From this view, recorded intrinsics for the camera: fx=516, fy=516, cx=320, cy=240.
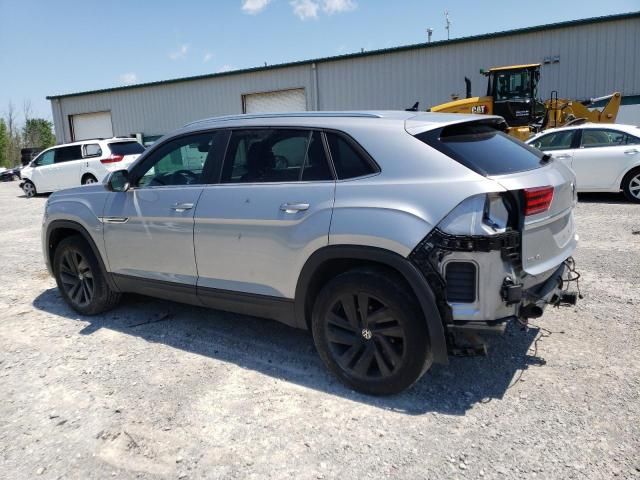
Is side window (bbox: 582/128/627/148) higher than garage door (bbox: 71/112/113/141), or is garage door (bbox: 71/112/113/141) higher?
garage door (bbox: 71/112/113/141)

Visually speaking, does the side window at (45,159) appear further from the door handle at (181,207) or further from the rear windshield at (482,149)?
the rear windshield at (482,149)

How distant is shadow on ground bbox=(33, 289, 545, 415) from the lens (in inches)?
128

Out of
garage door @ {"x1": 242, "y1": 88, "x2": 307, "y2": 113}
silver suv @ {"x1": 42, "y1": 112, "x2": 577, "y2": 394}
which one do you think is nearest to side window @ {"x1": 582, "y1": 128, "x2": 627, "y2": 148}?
silver suv @ {"x1": 42, "y1": 112, "x2": 577, "y2": 394}

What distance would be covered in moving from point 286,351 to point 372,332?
1057 millimetres

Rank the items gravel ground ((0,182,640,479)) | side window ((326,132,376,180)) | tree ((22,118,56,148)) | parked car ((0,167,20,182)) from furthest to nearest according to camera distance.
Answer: tree ((22,118,56,148)), parked car ((0,167,20,182)), side window ((326,132,376,180)), gravel ground ((0,182,640,479))

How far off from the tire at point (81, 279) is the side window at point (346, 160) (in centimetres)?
259

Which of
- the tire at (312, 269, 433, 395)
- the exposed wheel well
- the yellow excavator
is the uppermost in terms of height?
the yellow excavator

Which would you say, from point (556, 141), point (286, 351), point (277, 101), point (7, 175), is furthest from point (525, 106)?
point (7, 175)

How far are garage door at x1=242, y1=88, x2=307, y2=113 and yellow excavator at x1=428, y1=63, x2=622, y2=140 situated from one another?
38.5 ft

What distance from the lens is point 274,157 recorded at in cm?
365

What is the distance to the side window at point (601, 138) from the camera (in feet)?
32.3

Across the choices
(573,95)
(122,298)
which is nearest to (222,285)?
(122,298)

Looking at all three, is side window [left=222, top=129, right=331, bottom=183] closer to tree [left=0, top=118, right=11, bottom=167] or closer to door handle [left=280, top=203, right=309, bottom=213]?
door handle [left=280, top=203, right=309, bottom=213]

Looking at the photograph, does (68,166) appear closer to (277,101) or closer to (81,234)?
(277,101)
